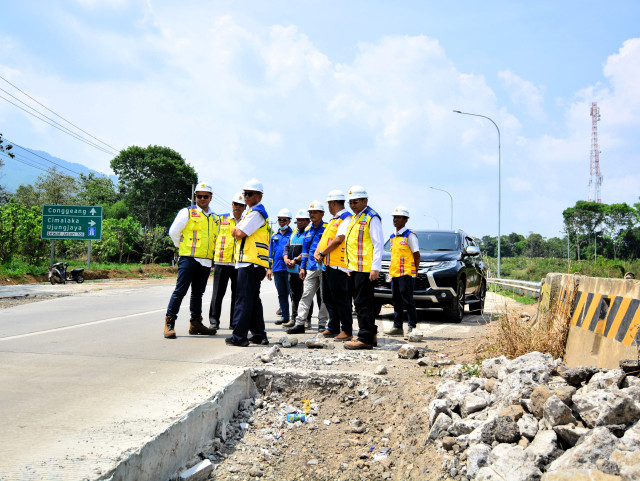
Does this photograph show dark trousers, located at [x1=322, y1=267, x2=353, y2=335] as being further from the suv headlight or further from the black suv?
the suv headlight

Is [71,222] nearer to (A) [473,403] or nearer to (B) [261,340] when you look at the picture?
(B) [261,340]

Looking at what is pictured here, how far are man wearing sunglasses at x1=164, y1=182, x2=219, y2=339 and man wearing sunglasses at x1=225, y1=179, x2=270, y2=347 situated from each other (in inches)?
41.3

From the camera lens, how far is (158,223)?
168 ft

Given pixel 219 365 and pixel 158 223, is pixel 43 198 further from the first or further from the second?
pixel 219 365

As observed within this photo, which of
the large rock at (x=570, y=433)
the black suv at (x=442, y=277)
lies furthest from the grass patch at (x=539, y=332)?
the black suv at (x=442, y=277)

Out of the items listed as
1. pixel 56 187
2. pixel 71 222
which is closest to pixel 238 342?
pixel 71 222

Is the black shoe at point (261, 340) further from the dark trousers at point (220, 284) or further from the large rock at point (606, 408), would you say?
the large rock at point (606, 408)

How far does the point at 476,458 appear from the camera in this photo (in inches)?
135

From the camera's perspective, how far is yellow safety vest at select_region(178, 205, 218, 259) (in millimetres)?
7758

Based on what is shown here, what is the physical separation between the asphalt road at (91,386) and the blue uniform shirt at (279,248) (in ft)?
3.40

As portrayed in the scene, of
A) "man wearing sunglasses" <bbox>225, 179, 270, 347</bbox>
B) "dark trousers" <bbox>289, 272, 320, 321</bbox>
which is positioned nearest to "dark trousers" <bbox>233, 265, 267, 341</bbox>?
"man wearing sunglasses" <bbox>225, 179, 270, 347</bbox>

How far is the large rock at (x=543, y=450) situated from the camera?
3.20 meters

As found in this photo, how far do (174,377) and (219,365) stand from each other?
1.75 feet

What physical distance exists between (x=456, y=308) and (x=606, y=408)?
7.15 m
